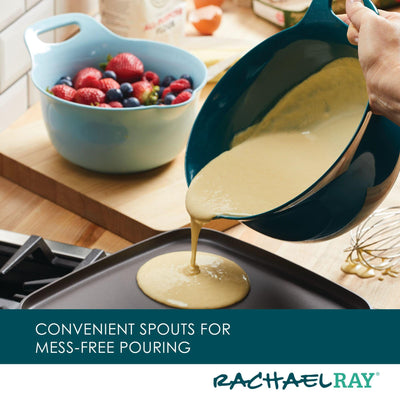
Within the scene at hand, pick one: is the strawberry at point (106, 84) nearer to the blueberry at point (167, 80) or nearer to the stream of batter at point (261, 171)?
the blueberry at point (167, 80)

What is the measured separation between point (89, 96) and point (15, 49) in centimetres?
31

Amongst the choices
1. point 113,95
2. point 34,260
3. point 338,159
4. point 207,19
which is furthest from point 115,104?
point 207,19

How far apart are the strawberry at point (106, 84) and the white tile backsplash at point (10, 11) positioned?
→ 26cm

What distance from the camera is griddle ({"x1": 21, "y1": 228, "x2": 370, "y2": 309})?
920 mm

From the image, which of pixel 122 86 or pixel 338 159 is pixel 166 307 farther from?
pixel 122 86

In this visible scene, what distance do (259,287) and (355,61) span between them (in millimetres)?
310

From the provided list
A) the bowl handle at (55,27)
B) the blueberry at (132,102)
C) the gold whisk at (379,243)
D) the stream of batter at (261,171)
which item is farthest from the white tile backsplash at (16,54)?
the gold whisk at (379,243)

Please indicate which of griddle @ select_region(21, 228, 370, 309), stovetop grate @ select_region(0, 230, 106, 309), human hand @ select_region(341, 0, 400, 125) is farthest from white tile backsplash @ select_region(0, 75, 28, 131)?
human hand @ select_region(341, 0, 400, 125)

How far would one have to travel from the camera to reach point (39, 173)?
1210 mm

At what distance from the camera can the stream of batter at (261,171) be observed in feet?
3.01

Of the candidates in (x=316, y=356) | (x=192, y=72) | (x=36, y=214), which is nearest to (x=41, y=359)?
(x=316, y=356)

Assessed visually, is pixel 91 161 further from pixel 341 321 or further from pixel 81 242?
pixel 341 321

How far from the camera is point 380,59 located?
0.76m

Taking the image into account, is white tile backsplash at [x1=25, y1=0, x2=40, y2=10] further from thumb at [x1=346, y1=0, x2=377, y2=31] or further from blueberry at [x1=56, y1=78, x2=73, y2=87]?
thumb at [x1=346, y1=0, x2=377, y2=31]
